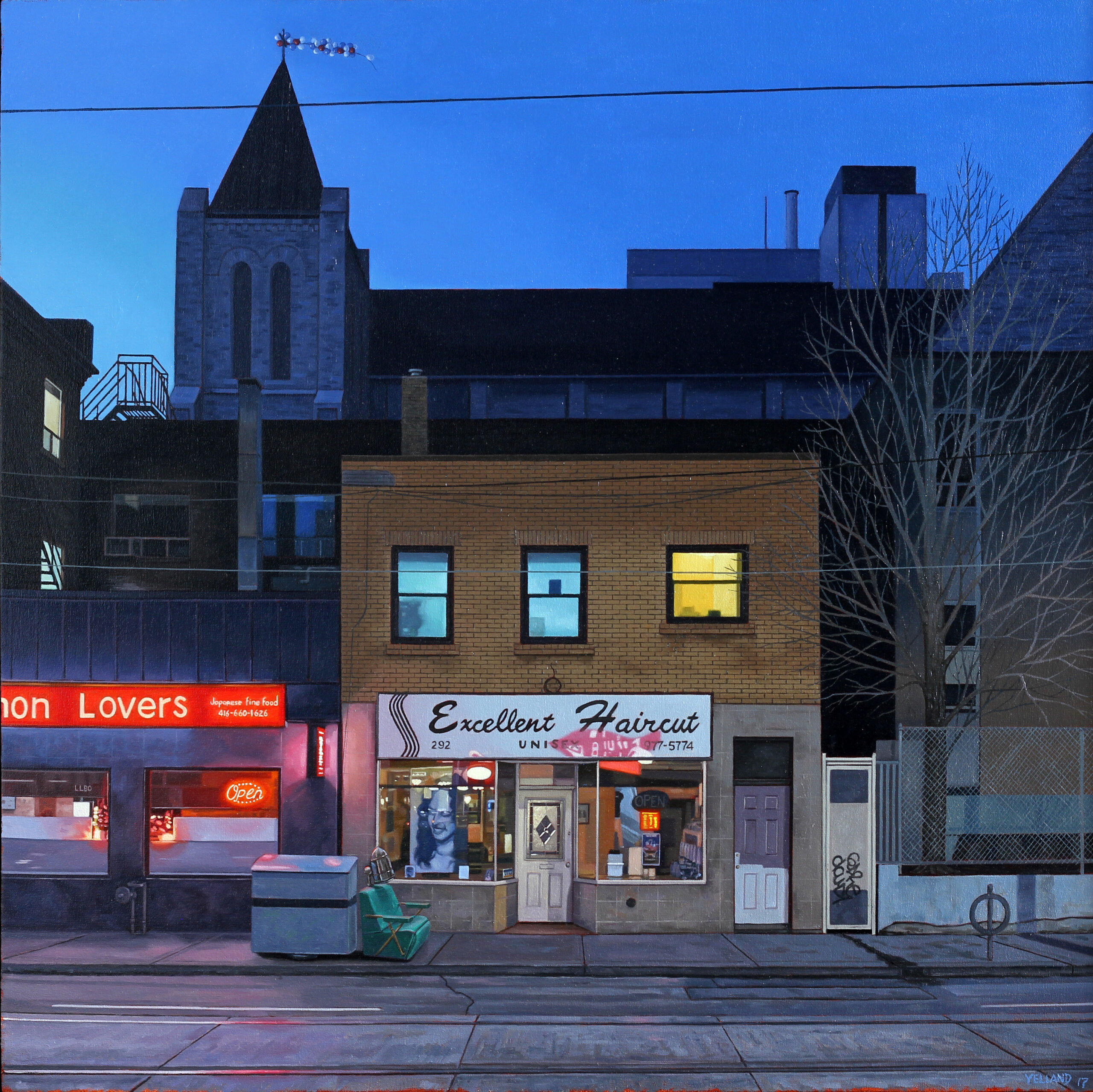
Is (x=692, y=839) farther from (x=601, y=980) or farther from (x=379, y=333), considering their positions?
(x=379, y=333)

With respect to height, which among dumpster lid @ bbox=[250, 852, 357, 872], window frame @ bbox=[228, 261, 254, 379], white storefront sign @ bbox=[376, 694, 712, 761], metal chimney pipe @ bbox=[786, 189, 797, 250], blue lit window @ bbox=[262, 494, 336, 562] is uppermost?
metal chimney pipe @ bbox=[786, 189, 797, 250]

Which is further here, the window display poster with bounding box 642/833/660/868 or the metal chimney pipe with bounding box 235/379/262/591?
the metal chimney pipe with bounding box 235/379/262/591

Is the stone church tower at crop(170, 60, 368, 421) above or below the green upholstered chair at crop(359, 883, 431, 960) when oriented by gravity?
above

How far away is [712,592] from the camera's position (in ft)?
54.6

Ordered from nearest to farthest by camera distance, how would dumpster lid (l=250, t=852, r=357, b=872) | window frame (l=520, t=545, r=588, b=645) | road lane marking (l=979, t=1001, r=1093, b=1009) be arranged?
road lane marking (l=979, t=1001, r=1093, b=1009) < dumpster lid (l=250, t=852, r=357, b=872) < window frame (l=520, t=545, r=588, b=645)

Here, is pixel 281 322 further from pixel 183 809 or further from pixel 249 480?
pixel 183 809

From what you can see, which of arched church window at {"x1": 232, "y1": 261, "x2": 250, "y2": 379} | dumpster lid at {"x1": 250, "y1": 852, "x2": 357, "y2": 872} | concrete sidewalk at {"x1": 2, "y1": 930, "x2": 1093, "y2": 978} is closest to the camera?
concrete sidewalk at {"x1": 2, "y1": 930, "x2": 1093, "y2": 978}

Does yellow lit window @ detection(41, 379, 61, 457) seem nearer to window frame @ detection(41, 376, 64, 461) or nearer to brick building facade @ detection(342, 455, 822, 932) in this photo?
window frame @ detection(41, 376, 64, 461)

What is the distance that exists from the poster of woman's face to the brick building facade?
6 centimetres

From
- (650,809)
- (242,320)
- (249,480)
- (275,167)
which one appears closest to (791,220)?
(275,167)

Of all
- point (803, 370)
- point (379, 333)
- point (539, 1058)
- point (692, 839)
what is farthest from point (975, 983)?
point (379, 333)

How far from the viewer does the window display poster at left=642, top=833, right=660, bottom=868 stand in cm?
1619

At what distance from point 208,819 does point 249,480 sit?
6.94m

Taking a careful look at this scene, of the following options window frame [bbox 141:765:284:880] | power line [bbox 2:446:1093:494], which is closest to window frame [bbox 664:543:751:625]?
power line [bbox 2:446:1093:494]
